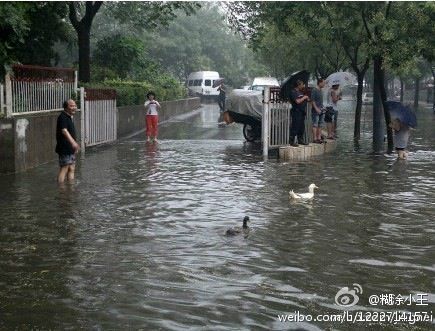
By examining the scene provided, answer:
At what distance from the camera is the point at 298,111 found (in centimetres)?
1703

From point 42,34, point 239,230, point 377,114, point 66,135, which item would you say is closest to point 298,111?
point 377,114

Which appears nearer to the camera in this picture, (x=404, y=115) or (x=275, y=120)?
(x=404, y=115)

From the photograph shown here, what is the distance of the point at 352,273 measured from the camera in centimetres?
662

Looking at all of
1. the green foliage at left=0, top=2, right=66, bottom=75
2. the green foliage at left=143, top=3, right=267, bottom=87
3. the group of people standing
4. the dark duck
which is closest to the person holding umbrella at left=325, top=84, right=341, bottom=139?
the group of people standing

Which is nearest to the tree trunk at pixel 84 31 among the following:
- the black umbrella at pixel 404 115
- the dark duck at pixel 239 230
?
the black umbrella at pixel 404 115

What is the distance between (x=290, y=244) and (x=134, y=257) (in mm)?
1869

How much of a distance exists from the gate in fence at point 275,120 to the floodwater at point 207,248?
3.31 metres

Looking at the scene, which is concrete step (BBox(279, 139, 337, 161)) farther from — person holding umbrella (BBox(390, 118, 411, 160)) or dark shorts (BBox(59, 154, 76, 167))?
dark shorts (BBox(59, 154, 76, 167))

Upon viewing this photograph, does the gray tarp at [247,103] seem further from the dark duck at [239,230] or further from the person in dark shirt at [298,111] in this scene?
the dark duck at [239,230]

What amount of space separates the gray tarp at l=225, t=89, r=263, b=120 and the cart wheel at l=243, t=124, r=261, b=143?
0.81 meters

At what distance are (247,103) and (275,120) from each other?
3.24m

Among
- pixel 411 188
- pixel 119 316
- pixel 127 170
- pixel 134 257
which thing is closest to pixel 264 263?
pixel 134 257

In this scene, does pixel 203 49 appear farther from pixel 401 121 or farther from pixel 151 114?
pixel 401 121

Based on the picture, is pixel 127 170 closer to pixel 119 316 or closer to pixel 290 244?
pixel 290 244
